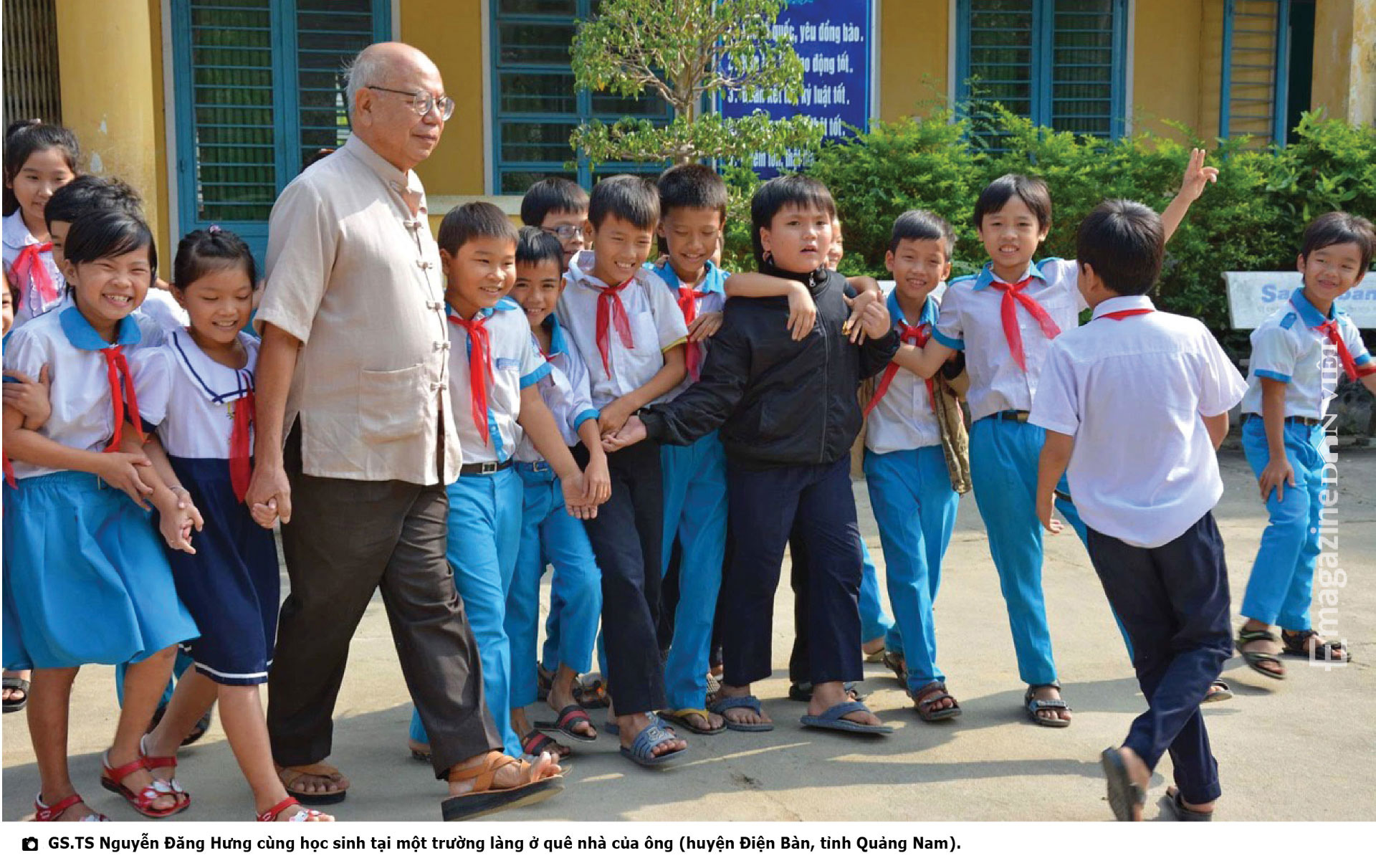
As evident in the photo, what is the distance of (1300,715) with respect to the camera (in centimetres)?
390

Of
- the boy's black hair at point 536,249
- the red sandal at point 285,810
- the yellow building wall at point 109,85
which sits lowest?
the red sandal at point 285,810

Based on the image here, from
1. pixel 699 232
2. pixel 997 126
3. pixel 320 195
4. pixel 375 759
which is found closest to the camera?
pixel 320 195

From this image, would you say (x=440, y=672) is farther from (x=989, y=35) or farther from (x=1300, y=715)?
(x=989, y=35)

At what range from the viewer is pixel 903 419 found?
4039 millimetres

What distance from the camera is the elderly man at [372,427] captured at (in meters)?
2.96

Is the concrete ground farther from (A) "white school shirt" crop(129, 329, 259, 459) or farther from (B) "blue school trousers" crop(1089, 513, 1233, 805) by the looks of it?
(A) "white school shirt" crop(129, 329, 259, 459)

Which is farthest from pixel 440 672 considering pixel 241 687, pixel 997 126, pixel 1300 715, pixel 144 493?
pixel 997 126

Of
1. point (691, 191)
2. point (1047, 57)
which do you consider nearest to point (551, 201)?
point (691, 191)

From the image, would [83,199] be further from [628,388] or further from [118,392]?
[628,388]

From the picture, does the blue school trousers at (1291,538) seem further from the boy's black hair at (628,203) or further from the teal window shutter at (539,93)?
the teal window shutter at (539,93)

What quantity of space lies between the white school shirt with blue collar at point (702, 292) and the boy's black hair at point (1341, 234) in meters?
1.95

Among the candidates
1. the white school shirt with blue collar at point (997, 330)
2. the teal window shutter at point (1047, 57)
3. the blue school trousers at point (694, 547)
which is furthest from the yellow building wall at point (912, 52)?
the blue school trousers at point (694, 547)

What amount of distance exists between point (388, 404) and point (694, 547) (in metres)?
1.11

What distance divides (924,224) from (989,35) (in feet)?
22.5
